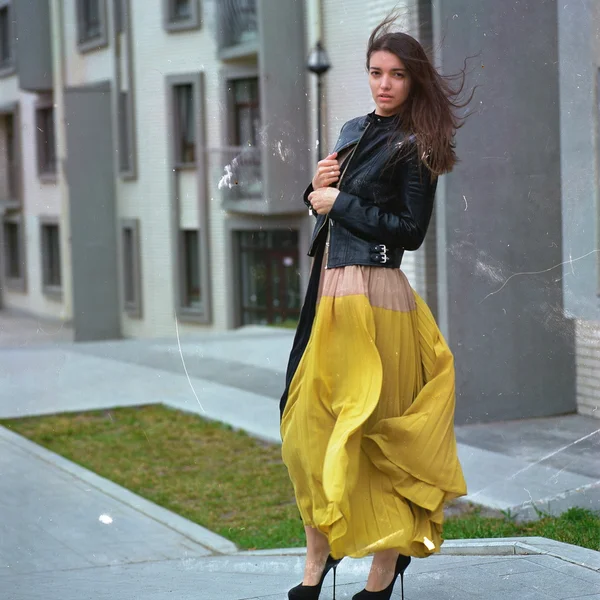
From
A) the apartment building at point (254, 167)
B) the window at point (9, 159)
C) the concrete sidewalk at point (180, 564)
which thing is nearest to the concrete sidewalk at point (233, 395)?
the apartment building at point (254, 167)

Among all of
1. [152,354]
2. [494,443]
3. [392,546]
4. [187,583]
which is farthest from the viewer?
[152,354]

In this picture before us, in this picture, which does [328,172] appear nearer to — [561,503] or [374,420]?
[374,420]

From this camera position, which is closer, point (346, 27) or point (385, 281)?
point (385, 281)

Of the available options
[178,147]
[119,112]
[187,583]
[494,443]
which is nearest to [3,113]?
[119,112]

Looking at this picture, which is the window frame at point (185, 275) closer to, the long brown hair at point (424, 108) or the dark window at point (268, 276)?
the dark window at point (268, 276)

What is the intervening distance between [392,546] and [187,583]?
1150 millimetres

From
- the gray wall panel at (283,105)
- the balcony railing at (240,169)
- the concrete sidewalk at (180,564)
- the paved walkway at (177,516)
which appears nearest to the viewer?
the concrete sidewalk at (180,564)

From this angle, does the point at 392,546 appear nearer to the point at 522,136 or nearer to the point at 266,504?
the point at 266,504

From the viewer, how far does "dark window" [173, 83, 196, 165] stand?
23.1 ft

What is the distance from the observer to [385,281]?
3814 millimetres

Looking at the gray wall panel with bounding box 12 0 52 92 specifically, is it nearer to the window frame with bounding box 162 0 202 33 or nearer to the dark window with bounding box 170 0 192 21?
the window frame with bounding box 162 0 202 33

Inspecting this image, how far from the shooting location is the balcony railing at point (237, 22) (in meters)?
7.97

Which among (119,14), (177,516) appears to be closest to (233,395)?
(177,516)

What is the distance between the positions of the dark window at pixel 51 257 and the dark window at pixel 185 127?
3.99 feet
